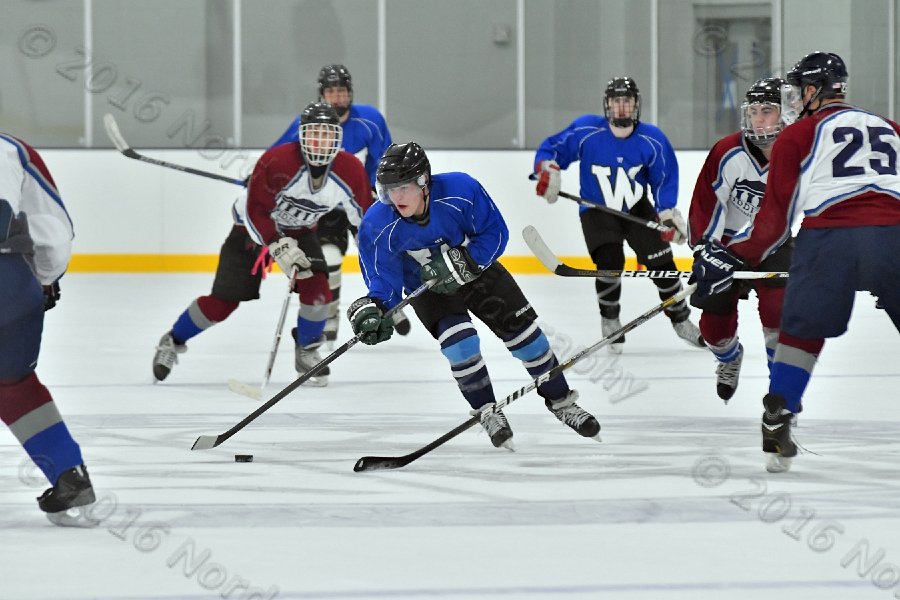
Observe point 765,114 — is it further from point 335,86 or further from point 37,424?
point 335,86

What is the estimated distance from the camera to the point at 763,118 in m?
4.18

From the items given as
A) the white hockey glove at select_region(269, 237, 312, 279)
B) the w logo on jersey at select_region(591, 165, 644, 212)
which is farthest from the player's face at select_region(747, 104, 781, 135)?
the w logo on jersey at select_region(591, 165, 644, 212)

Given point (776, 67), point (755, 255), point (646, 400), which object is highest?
point (776, 67)

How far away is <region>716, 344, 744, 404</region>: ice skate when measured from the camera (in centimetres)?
438

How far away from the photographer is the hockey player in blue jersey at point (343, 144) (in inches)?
238

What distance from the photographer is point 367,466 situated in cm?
337

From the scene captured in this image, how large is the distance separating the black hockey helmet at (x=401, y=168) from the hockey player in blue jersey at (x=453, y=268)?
0.03 m

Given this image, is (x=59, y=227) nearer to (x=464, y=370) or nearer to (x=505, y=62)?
(x=464, y=370)

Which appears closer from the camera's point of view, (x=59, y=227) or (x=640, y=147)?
(x=59, y=227)

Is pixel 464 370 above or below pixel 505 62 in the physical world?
below

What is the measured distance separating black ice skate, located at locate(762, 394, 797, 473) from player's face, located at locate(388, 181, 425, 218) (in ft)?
3.07

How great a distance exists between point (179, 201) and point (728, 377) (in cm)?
616

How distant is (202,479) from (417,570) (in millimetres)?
1016

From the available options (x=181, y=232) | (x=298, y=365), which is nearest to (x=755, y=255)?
(x=298, y=365)
